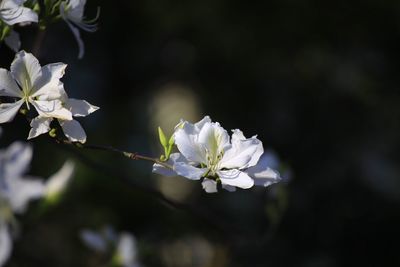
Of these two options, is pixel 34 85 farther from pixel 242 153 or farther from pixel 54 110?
pixel 242 153

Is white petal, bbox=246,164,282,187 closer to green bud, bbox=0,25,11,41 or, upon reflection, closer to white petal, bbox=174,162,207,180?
A: white petal, bbox=174,162,207,180

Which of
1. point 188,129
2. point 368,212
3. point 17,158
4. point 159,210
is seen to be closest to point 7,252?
point 17,158

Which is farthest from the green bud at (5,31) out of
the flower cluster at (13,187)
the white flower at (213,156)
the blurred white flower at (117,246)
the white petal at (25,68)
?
the blurred white flower at (117,246)

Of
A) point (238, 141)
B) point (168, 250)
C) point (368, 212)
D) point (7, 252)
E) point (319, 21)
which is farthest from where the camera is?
point (319, 21)

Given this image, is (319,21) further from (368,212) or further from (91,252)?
(91,252)

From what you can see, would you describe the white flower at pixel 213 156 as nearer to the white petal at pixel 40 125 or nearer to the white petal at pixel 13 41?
the white petal at pixel 40 125

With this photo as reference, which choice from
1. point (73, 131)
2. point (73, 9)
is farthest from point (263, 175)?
point (73, 9)
